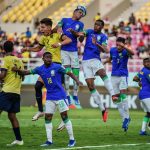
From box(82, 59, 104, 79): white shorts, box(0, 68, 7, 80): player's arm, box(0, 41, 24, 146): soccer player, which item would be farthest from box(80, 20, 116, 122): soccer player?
box(0, 68, 7, 80): player's arm

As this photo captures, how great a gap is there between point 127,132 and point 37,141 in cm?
400

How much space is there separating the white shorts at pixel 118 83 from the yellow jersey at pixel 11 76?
573 centimetres

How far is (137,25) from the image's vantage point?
142 ft

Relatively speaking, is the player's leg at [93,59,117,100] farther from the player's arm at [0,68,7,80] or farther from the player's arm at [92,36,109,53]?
the player's arm at [0,68,7,80]

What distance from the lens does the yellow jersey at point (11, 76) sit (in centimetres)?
1795

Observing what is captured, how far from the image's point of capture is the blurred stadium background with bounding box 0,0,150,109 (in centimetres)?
3709

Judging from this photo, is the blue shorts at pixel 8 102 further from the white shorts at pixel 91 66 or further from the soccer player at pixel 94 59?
the white shorts at pixel 91 66

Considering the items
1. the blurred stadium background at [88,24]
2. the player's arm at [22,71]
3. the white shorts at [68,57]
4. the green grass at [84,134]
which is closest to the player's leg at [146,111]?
the green grass at [84,134]

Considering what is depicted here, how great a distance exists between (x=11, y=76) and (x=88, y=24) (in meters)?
30.3

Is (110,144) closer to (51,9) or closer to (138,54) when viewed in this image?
(138,54)

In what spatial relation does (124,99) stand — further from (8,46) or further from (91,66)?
(8,46)

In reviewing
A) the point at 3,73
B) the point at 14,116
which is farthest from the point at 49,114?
the point at 3,73

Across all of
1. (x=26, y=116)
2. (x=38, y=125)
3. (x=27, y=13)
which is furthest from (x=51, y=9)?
(x=38, y=125)

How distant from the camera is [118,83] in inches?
919
